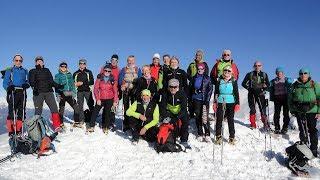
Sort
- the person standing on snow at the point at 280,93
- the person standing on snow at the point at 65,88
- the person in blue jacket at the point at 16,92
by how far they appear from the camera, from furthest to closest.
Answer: the person standing on snow at the point at 65,88 < the person standing on snow at the point at 280,93 < the person in blue jacket at the point at 16,92

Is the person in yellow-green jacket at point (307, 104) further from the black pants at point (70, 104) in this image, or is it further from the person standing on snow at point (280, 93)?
the black pants at point (70, 104)

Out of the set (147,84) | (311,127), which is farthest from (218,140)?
(147,84)

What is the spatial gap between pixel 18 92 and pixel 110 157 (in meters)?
4.62

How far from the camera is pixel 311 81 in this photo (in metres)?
12.6

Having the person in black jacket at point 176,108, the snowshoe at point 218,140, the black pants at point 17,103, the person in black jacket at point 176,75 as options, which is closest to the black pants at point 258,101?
the snowshoe at point 218,140

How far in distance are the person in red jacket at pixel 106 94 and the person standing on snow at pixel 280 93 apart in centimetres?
603

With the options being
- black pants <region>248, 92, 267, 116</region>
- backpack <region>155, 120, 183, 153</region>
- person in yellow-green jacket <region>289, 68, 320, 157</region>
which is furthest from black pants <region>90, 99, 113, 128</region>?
person in yellow-green jacket <region>289, 68, 320, 157</region>

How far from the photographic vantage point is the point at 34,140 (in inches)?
520

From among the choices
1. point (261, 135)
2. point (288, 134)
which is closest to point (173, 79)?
point (261, 135)

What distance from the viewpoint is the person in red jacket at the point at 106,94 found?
15.1 m

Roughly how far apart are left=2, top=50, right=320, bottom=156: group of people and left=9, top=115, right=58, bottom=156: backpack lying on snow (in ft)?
4.82

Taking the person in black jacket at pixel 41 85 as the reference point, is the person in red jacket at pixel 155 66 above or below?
above

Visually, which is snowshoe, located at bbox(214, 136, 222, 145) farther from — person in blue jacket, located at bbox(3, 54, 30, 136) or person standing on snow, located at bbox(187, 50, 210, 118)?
person in blue jacket, located at bbox(3, 54, 30, 136)

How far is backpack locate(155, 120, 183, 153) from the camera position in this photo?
1273 cm
